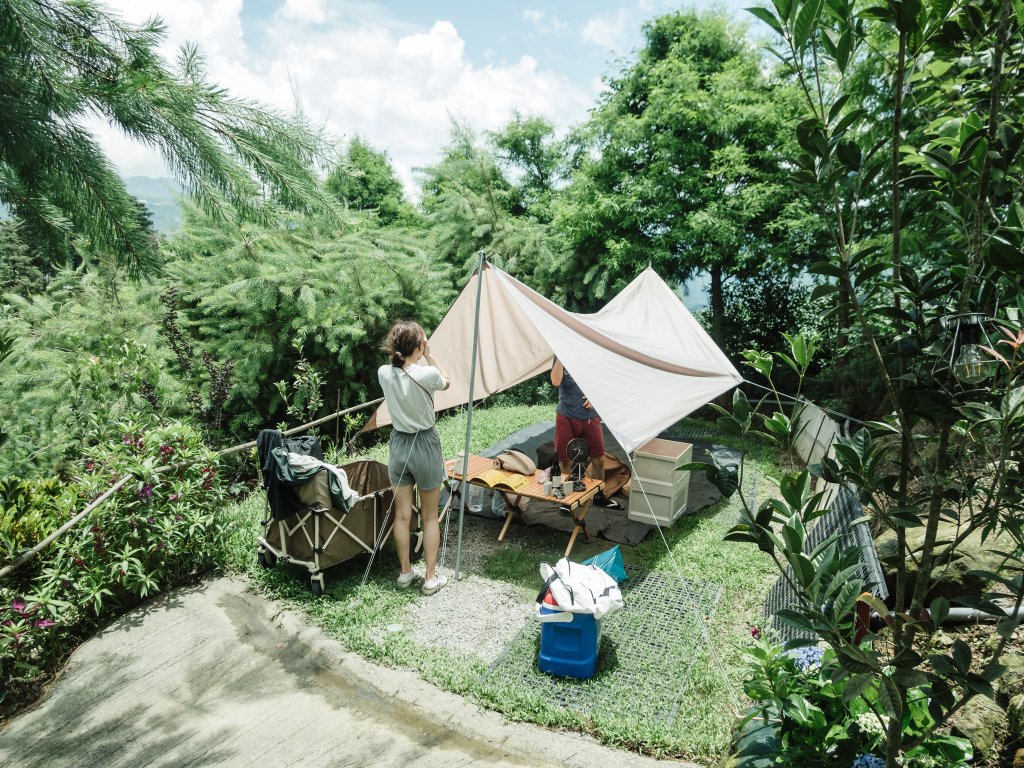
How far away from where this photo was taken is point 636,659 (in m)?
3.40

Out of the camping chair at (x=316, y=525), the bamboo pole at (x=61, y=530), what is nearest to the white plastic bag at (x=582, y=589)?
the camping chair at (x=316, y=525)

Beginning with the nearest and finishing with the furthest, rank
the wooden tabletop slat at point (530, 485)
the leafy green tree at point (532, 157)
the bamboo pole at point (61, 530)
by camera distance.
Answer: the bamboo pole at point (61, 530) < the wooden tabletop slat at point (530, 485) < the leafy green tree at point (532, 157)

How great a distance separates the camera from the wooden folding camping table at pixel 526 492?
4.55 meters

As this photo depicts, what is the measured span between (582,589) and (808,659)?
1.15 meters

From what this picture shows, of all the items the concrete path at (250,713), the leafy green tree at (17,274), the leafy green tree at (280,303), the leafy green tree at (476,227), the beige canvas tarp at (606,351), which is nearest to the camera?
the concrete path at (250,713)

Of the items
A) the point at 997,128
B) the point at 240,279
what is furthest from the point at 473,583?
the point at 240,279

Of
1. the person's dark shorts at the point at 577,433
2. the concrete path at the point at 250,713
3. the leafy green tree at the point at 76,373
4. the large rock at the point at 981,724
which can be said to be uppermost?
the leafy green tree at the point at 76,373

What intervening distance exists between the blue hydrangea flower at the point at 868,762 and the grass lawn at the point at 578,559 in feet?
1.60

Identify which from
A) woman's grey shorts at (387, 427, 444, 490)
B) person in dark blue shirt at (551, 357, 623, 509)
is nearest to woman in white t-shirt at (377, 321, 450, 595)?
woman's grey shorts at (387, 427, 444, 490)

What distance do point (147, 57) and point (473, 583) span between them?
356cm

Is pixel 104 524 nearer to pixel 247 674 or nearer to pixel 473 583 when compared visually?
pixel 247 674

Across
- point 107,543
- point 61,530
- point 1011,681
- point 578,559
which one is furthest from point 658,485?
point 61,530

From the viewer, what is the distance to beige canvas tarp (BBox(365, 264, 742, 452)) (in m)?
4.37

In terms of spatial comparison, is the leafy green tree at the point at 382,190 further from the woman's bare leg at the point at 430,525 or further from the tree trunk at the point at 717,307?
the woman's bare leg at the point at 430,525
